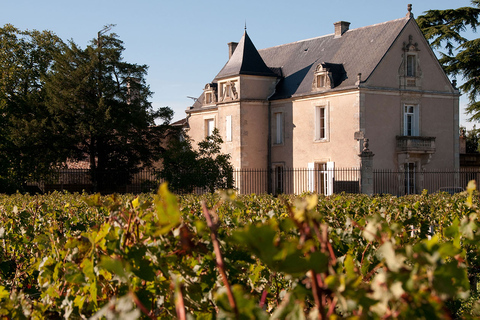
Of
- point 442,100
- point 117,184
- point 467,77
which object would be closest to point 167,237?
point 117,184

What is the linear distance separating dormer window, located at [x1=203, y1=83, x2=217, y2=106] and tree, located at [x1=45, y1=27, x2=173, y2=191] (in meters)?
4.45

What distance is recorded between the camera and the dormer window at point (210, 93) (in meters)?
36.7

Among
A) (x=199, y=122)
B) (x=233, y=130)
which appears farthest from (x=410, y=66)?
(x=199, y=122)

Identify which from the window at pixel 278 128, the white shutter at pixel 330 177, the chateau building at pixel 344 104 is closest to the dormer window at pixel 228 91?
the chateau building at pixel 344 104

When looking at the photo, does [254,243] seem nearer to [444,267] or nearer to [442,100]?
[444,267]

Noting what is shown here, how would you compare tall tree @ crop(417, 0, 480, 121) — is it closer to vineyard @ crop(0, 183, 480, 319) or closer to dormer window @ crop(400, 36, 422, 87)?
dormer window @ crop(400, 36, 422, 87)

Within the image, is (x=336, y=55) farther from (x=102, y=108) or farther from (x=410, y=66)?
(x=102, y=108)

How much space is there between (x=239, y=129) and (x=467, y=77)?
1276cm

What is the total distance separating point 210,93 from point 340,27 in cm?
881

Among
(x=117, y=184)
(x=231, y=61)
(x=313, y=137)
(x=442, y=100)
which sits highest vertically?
(x=231, y=61)

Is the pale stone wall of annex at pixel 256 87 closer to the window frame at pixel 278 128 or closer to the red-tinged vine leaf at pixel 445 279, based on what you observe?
the window frame at pixel 278 128

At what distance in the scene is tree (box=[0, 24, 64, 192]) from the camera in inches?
1243

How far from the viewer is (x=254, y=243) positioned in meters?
1.20

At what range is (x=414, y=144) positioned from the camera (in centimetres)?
2959
